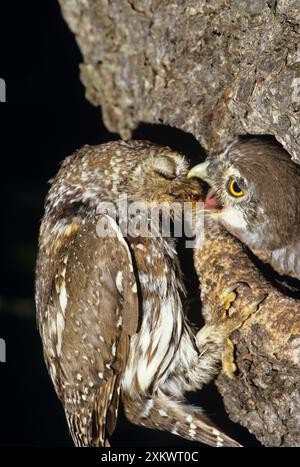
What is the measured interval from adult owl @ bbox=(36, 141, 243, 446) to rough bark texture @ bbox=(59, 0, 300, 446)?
0.72 feet

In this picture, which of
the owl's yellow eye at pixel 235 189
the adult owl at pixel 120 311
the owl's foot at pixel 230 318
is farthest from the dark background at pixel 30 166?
the owl's foot at pixel 230 318

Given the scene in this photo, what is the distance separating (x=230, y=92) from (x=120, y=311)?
4.27ft

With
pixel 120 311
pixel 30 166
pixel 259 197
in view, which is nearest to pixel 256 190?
pixel 259 197

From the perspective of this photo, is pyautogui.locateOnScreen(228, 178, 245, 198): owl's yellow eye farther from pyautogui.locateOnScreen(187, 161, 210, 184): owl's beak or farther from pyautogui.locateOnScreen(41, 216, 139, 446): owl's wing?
pyautogui.locateOnScreen(41, 216, 139, 446): owl's wing

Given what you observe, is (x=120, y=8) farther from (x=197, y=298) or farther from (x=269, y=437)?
(x=269, y=437)

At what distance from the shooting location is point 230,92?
3.61 metres

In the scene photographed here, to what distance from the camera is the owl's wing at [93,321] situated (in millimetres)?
3418

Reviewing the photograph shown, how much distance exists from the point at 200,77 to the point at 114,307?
1.37m

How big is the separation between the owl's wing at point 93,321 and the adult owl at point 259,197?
2.13 ft

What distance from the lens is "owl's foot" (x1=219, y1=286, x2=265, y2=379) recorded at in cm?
330

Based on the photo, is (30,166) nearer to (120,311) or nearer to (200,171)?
(200,171)

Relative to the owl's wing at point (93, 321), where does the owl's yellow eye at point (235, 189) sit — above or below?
above

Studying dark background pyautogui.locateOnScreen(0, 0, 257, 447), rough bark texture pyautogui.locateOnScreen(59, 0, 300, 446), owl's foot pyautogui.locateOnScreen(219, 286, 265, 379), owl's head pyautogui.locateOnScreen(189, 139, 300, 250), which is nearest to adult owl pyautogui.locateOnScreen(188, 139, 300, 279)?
owl's head pyautogui.locateOnScreen(189, 139, 300, 250)

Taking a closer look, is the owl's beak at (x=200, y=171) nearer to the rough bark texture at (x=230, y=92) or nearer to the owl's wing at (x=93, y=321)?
the rough bark texture at (x=230, y=92)
